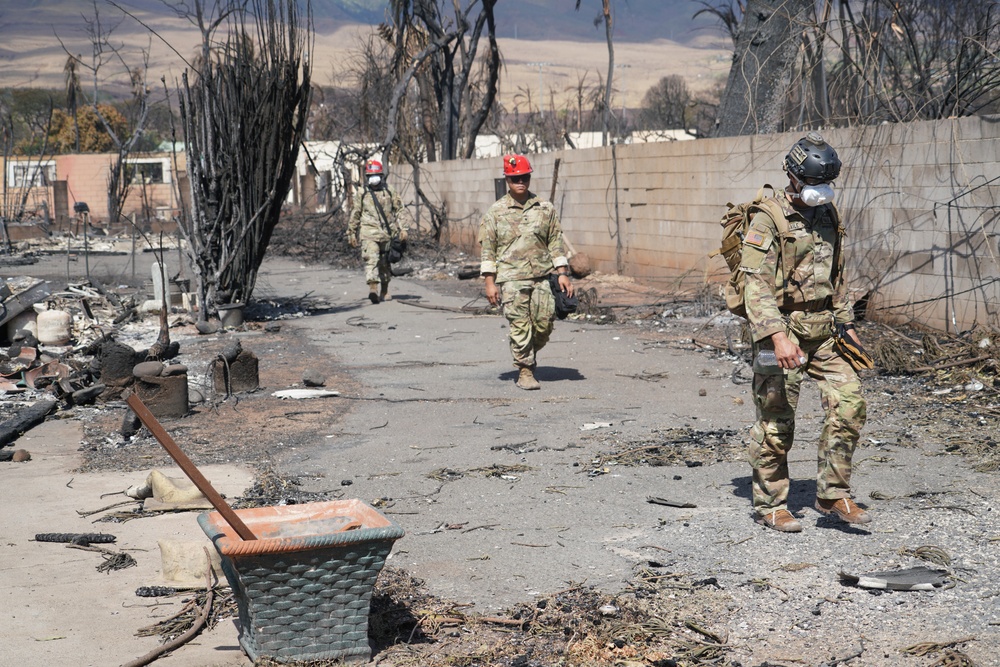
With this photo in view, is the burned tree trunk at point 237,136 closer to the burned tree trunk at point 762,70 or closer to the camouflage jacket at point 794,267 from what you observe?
the burned tree trunk at point 762,70

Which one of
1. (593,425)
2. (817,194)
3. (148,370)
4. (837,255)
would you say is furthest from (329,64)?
(817,194)

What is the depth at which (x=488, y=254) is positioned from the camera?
9000 millimetres

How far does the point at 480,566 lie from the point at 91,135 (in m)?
69.6

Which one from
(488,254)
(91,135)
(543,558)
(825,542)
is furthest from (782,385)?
(91,135)

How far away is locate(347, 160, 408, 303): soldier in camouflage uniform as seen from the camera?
1493 centimetres

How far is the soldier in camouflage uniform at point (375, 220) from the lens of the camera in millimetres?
14930

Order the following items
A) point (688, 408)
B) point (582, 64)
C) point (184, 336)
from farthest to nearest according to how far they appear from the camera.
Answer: point (582, 64)
point (184, 336)
point (688, 408)

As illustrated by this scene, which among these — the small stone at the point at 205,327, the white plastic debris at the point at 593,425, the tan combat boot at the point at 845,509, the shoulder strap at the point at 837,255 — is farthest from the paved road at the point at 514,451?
the small stone at the point at 205,327

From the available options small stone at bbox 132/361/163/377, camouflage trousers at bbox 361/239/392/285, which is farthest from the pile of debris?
camouflage trousers at bbox 361/239/392/285

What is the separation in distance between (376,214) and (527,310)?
21.5 feet

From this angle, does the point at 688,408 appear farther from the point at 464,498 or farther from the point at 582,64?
the point at 582,64

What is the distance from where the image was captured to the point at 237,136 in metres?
13.5

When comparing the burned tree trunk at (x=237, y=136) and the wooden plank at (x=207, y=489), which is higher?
the burned tree trunk at (x=237, y=136)

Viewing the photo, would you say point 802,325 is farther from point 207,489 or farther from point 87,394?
point 87,394
